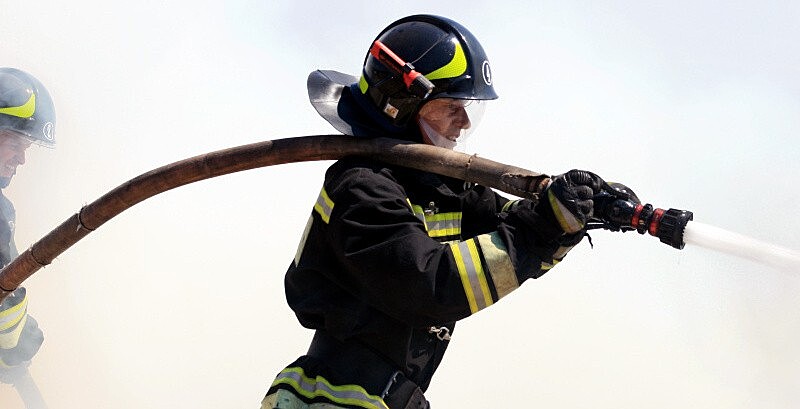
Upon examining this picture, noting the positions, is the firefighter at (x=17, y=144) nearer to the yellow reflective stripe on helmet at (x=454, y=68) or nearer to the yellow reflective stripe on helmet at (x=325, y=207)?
the yellow reflective stripe on helmet at (x=325, y=207)

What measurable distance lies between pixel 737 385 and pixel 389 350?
415cm

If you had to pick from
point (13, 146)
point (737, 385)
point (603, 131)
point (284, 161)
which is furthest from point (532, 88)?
point (284, 161)

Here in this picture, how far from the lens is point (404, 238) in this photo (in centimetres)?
322

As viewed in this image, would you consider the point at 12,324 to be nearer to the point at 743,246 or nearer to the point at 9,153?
the point at 9,153

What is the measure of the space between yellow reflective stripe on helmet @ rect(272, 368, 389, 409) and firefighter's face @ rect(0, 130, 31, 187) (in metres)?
4.92

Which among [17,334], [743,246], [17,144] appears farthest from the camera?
[17,144]

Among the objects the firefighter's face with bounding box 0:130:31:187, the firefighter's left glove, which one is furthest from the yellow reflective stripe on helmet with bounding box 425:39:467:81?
the firefighter's face with bounding box 0:130:31:187

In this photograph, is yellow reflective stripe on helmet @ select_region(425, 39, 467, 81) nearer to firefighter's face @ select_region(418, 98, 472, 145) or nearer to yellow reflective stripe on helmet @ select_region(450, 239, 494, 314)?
firefighter's face @ select_region(418, 98, 472, 145)

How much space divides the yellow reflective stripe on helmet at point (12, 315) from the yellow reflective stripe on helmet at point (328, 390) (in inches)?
172

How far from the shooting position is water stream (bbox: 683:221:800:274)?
3012mm

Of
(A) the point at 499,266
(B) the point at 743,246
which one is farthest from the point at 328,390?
(B) the point at 743,246

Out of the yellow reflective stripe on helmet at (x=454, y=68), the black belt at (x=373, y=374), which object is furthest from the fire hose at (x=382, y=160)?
the black belt at (x=373, y=374)

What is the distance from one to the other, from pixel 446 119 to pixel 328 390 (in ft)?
3.22

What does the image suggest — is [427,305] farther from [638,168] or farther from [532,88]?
[532,88]
